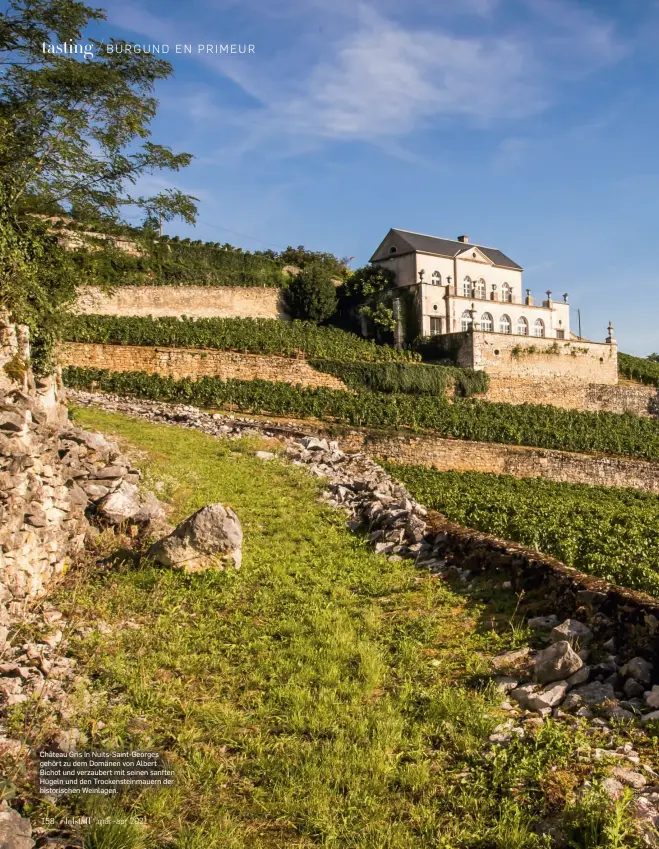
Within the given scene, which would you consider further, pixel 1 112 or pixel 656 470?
pixel 656 470

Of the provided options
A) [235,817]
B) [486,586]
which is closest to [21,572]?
[235,817]

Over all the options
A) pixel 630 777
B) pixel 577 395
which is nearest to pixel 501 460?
pixel 577 395

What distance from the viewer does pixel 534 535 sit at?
980 centimetres

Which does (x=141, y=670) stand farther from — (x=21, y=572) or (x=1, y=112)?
(x=1, y=112)

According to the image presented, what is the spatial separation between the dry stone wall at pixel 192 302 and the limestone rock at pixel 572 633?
Answer: 29.6 m

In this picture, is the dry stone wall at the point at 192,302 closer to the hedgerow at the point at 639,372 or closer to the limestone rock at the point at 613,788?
the hedgerow at the point at 639,372

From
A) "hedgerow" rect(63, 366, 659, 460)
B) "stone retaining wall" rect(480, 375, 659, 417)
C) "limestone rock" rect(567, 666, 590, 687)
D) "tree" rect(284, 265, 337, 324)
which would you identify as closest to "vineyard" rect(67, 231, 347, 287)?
"tree" rect(284, 265, 337, 324)

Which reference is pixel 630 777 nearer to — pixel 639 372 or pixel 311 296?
pixel 311 296

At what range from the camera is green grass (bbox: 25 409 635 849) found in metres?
4.21

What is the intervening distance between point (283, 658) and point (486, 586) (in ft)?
10.6

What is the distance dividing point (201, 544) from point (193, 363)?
845 inches

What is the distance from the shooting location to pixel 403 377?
33938 mm

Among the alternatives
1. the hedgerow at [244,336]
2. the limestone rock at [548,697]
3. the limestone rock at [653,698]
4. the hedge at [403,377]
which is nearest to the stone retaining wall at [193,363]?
the hedgerow at [244,336]

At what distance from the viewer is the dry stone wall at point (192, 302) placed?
34.4 metres
